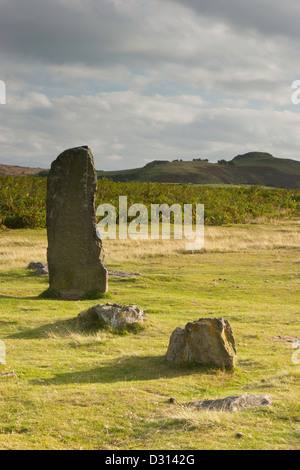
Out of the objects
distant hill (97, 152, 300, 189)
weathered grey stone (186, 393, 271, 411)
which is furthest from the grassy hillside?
distant hill (97, 152, 300, 189)

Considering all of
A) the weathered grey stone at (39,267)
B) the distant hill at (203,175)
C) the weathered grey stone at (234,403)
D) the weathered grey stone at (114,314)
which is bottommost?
the weathered grey stone at (234,403)

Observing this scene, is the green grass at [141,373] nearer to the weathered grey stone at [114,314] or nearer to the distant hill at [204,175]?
the weathered grey stone at [114,314]

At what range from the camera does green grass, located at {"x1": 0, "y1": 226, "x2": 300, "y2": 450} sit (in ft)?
26.0

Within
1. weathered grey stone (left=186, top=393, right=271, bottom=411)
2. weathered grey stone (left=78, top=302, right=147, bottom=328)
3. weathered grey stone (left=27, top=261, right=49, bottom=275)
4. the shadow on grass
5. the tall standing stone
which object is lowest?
the shadow on grass

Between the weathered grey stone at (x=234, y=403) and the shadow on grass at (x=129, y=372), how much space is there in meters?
2.17

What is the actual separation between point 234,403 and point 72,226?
1243 cm

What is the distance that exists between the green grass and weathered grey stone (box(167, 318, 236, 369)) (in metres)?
0.28

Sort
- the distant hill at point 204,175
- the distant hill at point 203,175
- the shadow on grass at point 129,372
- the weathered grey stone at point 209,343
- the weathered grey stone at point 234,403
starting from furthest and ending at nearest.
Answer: the distant hill at point 204,175 < the distant hill at point 203,175 < the weathered grey stone at point 209,343 < the shadow on grass at point 129,372 < the weathered grey stone at point 234,403

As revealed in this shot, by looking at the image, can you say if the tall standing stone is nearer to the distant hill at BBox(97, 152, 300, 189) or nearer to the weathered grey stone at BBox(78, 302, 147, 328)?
the weathered grey stone at BBox(78, 302, 147, 328)

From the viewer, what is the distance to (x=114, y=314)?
15.2 meters

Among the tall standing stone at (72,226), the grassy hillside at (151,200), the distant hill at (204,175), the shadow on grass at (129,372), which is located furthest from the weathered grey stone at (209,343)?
the distant hill at (204,175)

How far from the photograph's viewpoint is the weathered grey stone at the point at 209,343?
11469 millimetres
